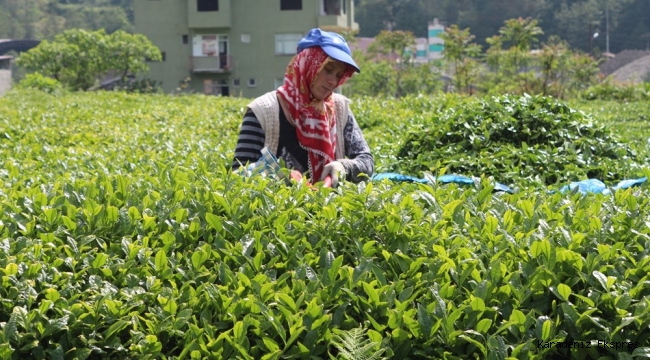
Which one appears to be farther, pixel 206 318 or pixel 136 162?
pixel 136 162

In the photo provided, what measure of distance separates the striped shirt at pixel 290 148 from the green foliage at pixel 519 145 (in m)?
1.27

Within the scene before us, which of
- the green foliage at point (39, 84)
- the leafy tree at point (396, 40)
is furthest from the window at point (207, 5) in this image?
the green foliage at point (39, 84)

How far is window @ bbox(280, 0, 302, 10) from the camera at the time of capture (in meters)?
37.5

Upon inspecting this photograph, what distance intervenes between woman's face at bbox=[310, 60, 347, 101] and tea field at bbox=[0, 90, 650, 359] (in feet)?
2.28

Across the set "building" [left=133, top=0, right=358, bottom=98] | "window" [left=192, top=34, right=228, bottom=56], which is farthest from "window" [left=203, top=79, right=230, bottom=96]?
"window" [left=192, top=34, right=228, bottom=56]

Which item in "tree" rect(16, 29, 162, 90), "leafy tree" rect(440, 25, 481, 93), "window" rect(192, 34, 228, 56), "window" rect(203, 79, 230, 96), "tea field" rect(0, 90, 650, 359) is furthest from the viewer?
"window" rect(203, 79, 230, 96)

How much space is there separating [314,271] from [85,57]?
3073 cm

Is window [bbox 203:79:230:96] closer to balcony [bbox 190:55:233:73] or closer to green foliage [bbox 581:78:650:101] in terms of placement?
balcony [bbox 190:55:233:73]

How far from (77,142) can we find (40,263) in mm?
5278

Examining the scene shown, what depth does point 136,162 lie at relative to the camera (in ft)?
16.0

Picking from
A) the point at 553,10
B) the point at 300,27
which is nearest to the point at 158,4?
the point at 300,27

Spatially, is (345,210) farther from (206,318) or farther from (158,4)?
(158,4)

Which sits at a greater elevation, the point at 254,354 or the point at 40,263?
the point at 40,263

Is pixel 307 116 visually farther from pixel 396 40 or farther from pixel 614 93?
pixel 396 40
